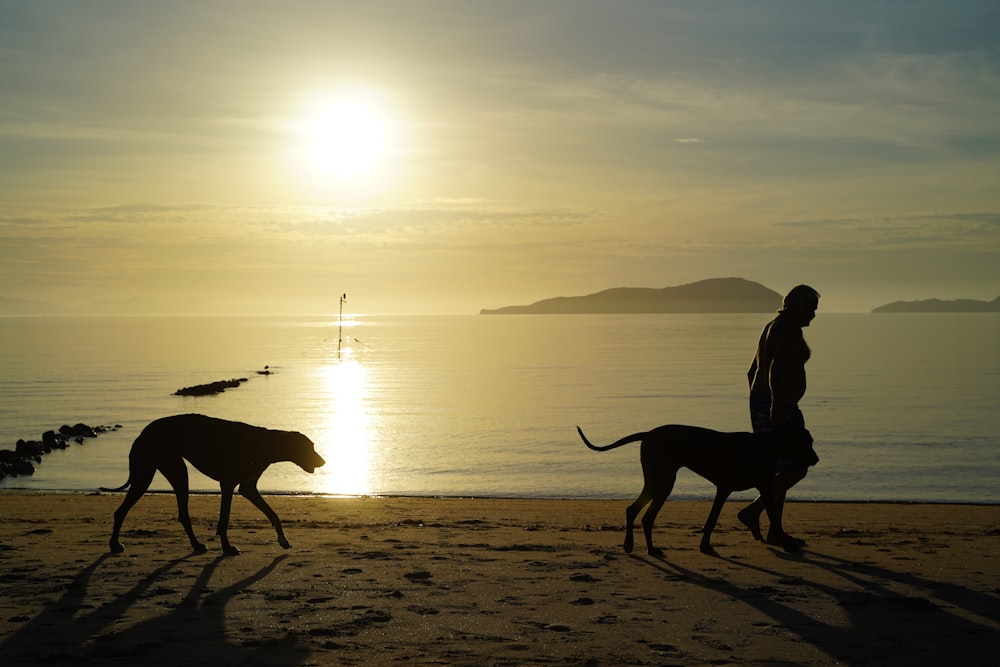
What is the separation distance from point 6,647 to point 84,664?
78cm

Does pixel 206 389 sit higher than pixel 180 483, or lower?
Result: higher

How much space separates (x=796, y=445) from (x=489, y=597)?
153 inches

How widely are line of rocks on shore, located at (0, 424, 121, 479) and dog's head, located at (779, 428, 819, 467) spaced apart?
19938mm

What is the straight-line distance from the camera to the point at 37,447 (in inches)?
1091

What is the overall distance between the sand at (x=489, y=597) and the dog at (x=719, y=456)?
759mm

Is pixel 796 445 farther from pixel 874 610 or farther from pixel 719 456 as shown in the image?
pixel 874 610

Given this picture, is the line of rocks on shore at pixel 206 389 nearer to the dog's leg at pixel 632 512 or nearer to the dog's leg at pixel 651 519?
the dog's leg at pixel 632 512

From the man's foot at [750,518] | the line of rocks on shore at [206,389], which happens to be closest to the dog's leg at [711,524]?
the man's foot at [750,518]

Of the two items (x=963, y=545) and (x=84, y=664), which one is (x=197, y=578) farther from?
(x=963, y=545)

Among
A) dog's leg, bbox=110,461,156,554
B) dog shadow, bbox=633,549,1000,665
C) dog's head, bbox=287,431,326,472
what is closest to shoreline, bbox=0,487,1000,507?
dog's head, bbox=287,431,326,472

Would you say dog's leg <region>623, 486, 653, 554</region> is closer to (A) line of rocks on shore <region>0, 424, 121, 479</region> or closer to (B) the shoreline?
(B) the shoreline

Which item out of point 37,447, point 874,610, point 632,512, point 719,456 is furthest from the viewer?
point 37,447

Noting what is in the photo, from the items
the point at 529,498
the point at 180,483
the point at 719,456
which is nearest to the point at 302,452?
the point at 180,483

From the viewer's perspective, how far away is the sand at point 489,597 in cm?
642
